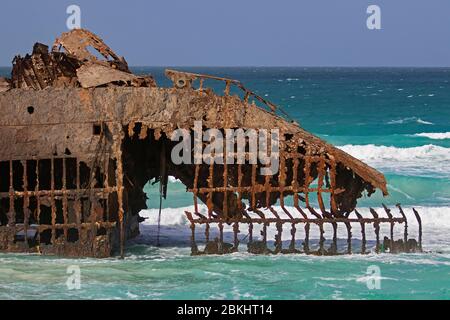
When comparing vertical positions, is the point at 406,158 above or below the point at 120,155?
below

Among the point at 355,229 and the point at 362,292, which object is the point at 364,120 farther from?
the point at 362,292

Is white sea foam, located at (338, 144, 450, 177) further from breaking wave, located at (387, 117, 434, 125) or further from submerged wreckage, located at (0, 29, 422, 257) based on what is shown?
submerged wreckage, located at (0, 29, 422, 257)

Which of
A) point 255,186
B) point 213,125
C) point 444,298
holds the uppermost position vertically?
point 213,125

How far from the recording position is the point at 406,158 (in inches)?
1502

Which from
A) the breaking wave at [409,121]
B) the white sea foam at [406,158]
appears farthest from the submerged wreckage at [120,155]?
the breaking wave at [409,121]

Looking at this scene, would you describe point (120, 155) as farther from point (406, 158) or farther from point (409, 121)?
point (409, 121)

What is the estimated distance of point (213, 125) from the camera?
15.2m

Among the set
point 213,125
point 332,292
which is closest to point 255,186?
point 213,125

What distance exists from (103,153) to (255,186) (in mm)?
2622

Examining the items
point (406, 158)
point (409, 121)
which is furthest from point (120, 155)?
point (409, 121)

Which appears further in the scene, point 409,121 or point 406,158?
point 409,121

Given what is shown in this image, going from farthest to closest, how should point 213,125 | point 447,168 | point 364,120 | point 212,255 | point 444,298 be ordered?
1. point 364,120
2. point 447,168
3. point 212,255
4. point 213,125
5. point 444,298

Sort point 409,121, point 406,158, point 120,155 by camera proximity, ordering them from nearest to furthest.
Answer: point 120,155 → point 406,158 → point 409,121
